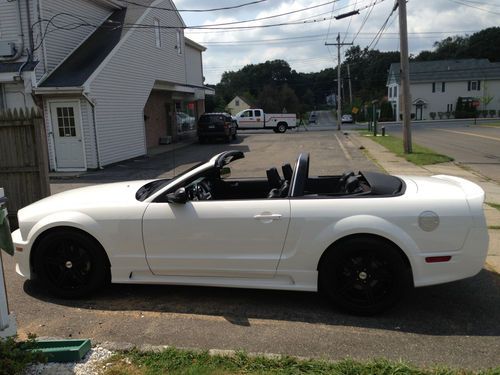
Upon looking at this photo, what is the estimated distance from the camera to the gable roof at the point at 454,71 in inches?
2849

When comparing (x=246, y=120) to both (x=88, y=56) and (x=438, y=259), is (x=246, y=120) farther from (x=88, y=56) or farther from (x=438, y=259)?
(x=438, y=259)

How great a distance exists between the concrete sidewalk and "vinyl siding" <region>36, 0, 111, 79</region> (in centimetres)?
1191

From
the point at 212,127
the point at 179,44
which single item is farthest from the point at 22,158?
the point at 179,44

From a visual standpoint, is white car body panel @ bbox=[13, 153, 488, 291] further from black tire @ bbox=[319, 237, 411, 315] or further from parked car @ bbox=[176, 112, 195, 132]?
parked car @ bbox=[176, 112, 195, 132]

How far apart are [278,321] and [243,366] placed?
0.95 m

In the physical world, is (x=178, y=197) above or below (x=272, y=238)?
above

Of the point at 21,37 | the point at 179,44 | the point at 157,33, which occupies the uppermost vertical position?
the point at 179,44

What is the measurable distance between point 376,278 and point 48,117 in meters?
14.8

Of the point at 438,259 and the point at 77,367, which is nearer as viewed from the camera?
the point at 77,367

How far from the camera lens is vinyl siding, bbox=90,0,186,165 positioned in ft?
57.2

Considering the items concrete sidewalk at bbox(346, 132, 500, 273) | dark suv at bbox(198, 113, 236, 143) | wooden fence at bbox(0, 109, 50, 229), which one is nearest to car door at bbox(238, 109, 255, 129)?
dark suv at bbox(198, 113, 236, 143)

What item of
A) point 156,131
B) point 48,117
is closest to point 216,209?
point 48,117

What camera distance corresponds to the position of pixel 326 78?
138 metres

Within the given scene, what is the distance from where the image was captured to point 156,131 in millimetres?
25906
